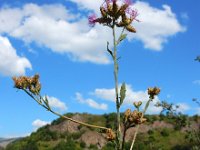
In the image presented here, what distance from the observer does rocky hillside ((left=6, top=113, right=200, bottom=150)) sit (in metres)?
118

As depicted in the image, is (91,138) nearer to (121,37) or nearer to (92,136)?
(92,136)

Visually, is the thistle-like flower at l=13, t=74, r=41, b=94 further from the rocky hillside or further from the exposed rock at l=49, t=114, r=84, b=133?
the exposed rock at l=49, t=114, r=84, b=133

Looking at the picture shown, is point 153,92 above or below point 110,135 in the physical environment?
above

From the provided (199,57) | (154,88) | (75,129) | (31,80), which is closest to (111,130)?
(154,88)

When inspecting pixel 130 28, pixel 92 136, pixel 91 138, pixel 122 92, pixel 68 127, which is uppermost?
pixel 68 127

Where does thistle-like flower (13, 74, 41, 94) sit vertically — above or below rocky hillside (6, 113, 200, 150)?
below

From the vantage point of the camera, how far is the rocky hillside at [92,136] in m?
118

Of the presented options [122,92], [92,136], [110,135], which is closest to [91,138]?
[92,136]

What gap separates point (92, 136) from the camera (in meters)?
132

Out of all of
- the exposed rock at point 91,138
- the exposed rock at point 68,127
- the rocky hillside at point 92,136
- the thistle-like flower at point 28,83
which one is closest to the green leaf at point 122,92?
the thistle-like flower at point 28,83

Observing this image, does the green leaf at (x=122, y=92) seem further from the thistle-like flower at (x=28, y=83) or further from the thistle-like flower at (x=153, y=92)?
the thistle-like flower at (x=28, y=83)

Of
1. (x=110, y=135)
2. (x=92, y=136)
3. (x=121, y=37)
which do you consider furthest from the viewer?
(x=92, y=136)

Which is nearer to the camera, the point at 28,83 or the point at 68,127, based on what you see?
the point at 28,83

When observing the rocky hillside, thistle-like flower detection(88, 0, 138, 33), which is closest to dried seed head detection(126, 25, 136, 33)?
thistle-like flower detection(88, 0, 138, 33)
